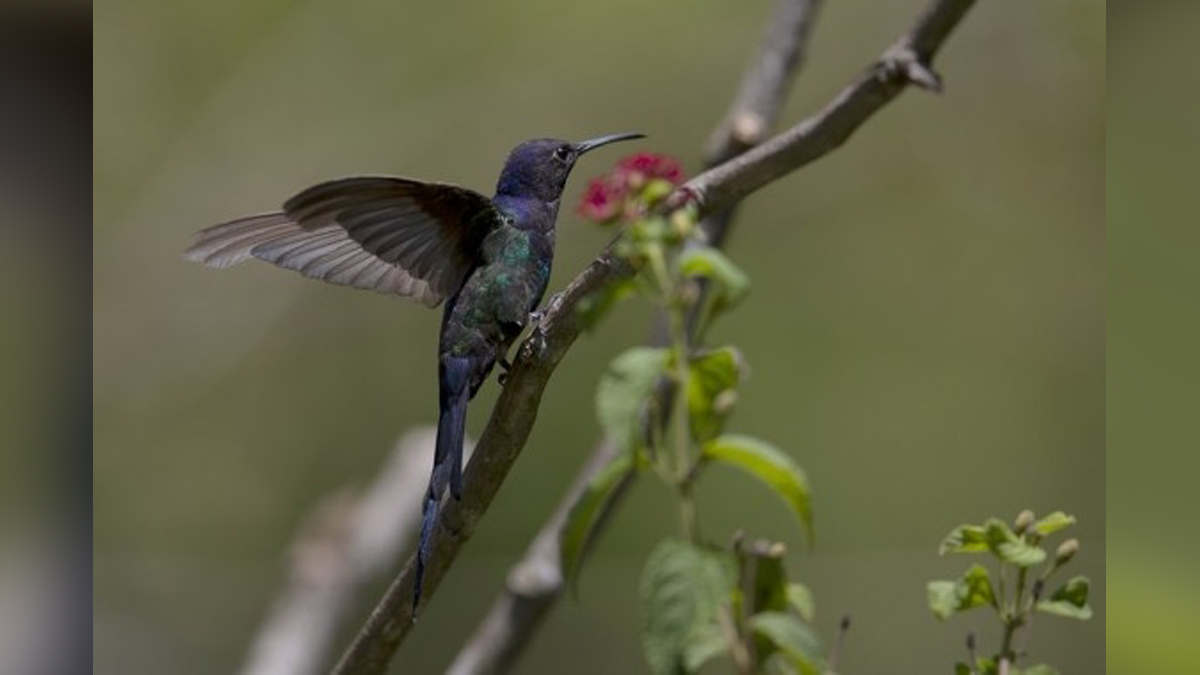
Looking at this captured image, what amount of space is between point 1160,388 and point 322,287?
6.05ft

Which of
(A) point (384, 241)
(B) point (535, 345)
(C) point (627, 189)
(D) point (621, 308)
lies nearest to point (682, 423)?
(C) point (627, 189)

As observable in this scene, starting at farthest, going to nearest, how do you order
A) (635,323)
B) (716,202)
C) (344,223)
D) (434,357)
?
1. (434,357)
2. (635,323)
3. (344,223)
4. (716,202)

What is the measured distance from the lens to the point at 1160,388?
2.89 ft

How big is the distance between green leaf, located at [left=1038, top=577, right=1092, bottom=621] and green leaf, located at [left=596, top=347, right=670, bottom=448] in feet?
0.82

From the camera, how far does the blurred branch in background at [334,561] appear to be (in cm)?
162

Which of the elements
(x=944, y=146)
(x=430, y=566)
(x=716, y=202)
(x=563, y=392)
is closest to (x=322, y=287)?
(x=563, y=392)

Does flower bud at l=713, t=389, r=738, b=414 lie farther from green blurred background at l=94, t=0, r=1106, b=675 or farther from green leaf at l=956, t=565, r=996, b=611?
green blurred background at l=94, t=0, r=1106, b=675

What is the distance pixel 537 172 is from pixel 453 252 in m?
0.15

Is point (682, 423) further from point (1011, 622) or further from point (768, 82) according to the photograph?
point (768, 82)

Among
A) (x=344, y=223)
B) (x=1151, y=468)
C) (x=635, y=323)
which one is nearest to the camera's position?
(x=1151, y=468)

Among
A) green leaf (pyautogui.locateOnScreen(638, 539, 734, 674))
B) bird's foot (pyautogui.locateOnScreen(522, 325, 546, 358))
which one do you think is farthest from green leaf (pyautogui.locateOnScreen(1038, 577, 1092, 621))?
bird's foot (pyautogui.locateOnScreen(522, 325, 546, 358))

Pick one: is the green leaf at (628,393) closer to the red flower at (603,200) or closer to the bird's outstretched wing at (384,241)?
the red flower at (603,200)

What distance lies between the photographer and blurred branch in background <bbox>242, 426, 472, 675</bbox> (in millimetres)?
1618

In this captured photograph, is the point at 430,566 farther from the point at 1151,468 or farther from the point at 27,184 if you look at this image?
the point at 1151,468
